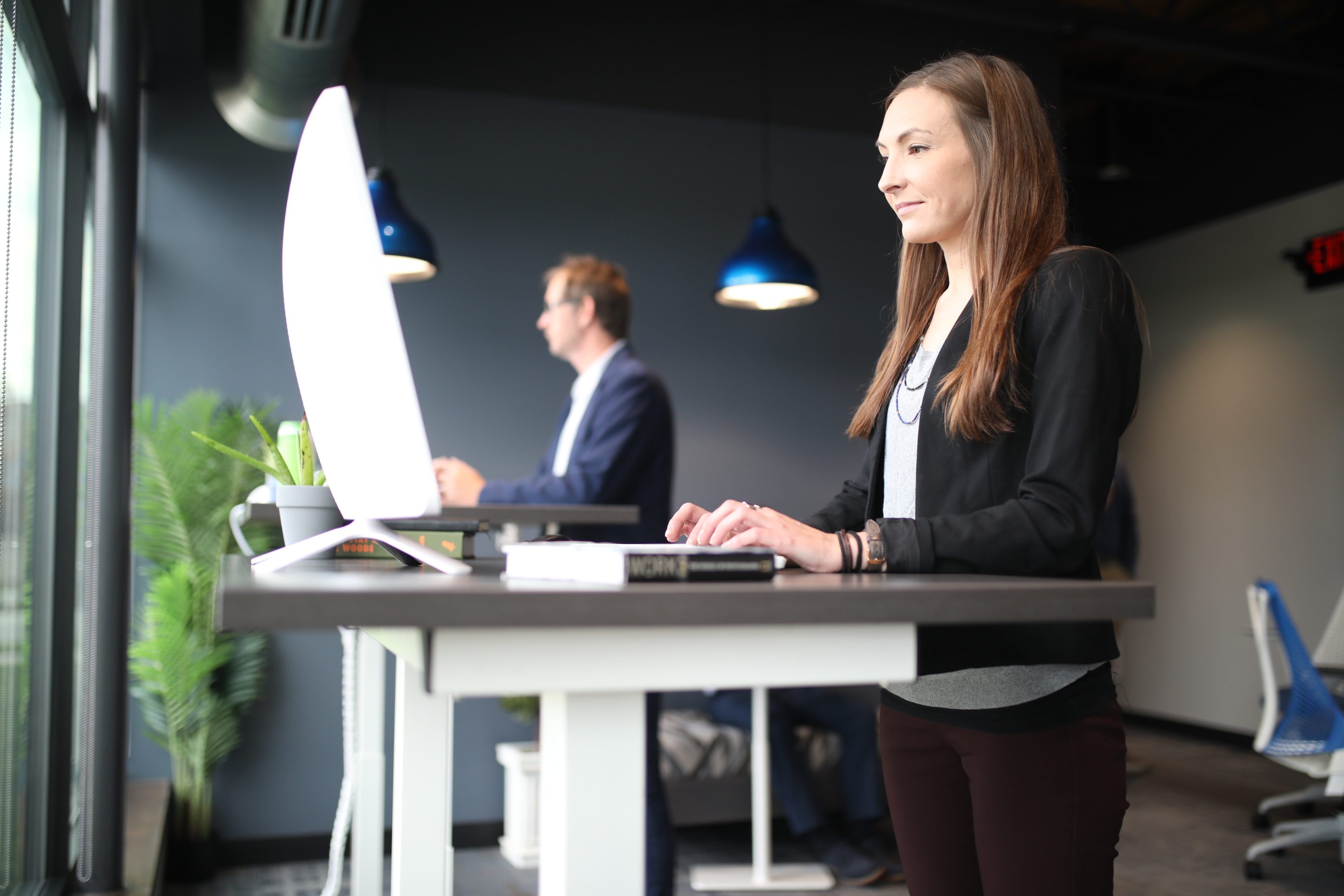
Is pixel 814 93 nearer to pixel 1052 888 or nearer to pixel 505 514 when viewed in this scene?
pixel 505 514

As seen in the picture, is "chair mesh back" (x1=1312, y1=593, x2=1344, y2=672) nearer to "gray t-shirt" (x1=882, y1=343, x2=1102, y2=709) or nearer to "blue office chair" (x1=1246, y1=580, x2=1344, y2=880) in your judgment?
"blue office chair" (x1=1246, y1=580, x2=1344, y2=880)

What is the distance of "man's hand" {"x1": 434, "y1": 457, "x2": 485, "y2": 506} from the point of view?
320 centimetres

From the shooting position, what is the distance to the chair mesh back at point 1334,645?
14.3 feet

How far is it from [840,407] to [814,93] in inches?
60.5

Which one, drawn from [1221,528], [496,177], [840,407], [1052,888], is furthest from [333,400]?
[1221,528]

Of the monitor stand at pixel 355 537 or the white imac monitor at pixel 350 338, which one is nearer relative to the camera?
the white imac monitor at pixel 350 338

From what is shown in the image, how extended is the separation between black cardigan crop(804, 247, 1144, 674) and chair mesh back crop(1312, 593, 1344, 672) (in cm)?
386

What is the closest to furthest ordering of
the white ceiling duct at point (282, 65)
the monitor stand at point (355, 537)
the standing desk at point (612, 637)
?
1. the standing desk at point (612, 637)
2. the monitor stand at point (355, 537)
3. the white ceiling duct at point (282, 65)

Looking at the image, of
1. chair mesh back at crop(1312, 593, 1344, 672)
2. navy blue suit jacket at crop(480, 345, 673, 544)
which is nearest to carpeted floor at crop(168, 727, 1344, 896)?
chair mesh back at crop(1312, 593, 1344, 672)

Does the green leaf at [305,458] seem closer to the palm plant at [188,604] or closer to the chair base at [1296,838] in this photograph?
the palm plant at [188,604]

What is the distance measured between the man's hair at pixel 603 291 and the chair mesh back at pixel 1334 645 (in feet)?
10.4

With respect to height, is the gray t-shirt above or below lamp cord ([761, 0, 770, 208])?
below

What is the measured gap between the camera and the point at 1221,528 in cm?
647

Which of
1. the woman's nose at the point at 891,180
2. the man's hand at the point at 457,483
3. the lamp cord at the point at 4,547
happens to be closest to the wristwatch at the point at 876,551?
the woman's nose at the point at 891,180
